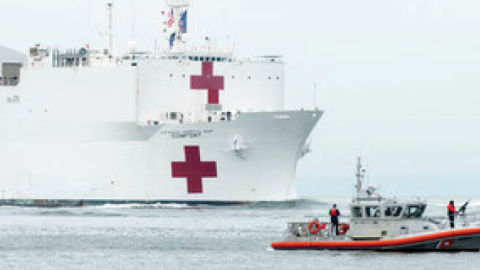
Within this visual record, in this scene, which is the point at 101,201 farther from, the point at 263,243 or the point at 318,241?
the point at 318,241

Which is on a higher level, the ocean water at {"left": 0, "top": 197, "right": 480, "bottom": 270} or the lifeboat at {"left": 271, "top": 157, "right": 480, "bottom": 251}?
the lifeboat at {"left": 271, "top": 157, "right": 480, "bottom": 251}

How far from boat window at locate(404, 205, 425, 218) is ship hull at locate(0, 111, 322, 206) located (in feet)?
61.3

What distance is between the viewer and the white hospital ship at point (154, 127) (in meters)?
48.2

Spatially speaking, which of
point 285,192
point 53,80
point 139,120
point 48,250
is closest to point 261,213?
point 285,192

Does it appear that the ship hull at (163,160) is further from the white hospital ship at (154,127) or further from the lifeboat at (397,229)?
the lifeboat at (397,229)

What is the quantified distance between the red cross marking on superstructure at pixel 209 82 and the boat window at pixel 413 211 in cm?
2151

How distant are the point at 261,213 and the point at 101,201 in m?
7.25

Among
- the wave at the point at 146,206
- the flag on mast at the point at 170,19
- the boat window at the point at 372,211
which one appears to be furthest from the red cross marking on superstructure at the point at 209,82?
the boat window at the point at 372,211

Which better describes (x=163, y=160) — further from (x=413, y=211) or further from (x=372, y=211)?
(x=413, y=211)

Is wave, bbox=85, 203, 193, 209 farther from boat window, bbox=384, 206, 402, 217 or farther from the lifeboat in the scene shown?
boat window, bbox=384, 206, 402, 217

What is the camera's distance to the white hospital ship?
4822 centimetres

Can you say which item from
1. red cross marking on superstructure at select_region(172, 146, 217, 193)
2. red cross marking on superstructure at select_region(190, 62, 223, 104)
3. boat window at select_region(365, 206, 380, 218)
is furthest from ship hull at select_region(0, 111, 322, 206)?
boat window at select_region(365, 206, 380, 218)

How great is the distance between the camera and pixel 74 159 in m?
50.9

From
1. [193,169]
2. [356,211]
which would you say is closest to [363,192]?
[356,211]
